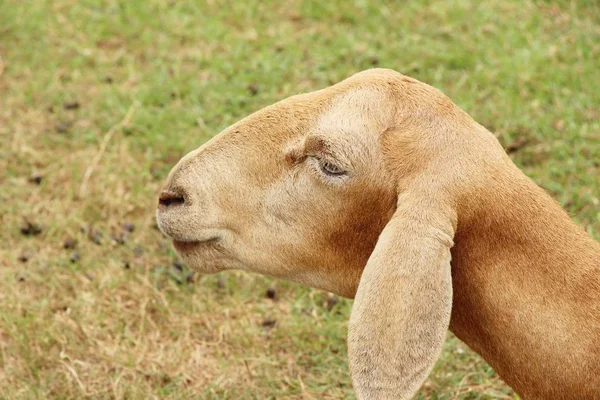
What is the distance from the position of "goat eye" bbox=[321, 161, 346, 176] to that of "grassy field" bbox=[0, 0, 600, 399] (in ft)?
5.87

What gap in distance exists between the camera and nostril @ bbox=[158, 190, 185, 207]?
427cm

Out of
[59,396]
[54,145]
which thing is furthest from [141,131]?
[59,396]

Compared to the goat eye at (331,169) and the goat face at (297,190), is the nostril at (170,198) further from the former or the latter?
the goat eye at (331,169)

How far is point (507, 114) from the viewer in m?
7.57

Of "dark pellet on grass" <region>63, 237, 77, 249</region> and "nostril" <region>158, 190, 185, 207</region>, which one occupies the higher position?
"nostril" <region>158, 190, 185, 207</region>

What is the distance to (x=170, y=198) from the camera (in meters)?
4.30

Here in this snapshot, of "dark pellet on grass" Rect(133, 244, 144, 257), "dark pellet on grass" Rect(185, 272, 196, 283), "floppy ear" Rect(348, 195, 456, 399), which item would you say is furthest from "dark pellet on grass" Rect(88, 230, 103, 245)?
"floppy ear" Rect(348, 195, 456, 399)

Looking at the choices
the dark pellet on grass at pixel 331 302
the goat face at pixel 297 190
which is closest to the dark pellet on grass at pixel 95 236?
the dark pellet on grass at pixel 331 302

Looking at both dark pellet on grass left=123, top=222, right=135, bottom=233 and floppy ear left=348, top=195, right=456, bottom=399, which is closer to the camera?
floppy ear left=348, top=195, right=456, bottom=399

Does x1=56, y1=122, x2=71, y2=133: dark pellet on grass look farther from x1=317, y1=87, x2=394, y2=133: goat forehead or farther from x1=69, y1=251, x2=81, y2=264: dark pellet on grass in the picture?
x1=317, y1=87, x2=394, y2=133: goat forehead

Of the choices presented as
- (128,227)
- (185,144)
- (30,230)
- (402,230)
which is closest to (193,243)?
(402,230)

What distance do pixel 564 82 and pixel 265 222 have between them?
14.2 feet

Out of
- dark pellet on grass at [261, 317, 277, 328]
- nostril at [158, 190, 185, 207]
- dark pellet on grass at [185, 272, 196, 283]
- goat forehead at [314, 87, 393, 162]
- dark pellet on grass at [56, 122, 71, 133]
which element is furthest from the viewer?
dark pellet on grass at [56, 122, 71, 133]

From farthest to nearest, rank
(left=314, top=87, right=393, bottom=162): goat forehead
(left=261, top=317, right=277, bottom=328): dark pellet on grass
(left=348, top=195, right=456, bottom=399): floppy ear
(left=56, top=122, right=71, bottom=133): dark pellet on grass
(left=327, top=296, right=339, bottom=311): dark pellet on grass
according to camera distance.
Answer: (left=56, top=122, right=71, bottom=133): dark pellet on grass → (left=327, top=296, right=339, bottom=311): dark pellet on grass → (left=261, top=317, right=277, bottom=328): dark pellet on grass → (left=314, top=87, right=393, bottom=162): goat forehead → (left=348, top=195, right=456, bottom=399): floppy ear
